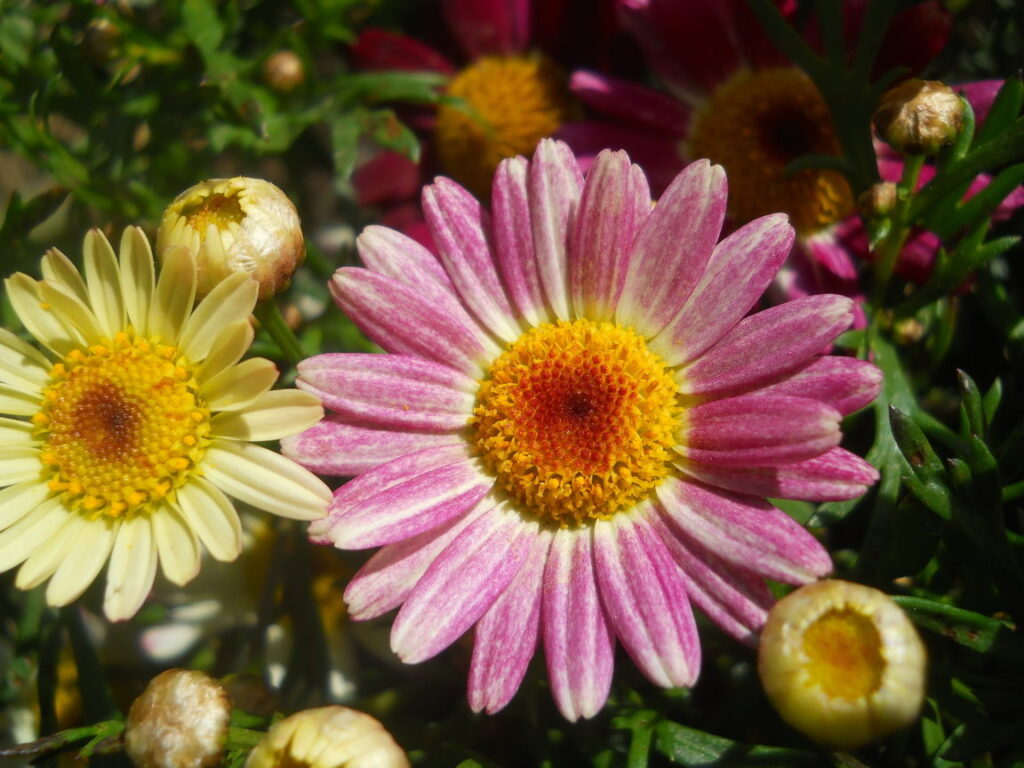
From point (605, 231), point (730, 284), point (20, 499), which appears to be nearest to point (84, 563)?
point (20, 499)

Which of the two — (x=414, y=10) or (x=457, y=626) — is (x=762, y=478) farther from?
(x=414, y=10)

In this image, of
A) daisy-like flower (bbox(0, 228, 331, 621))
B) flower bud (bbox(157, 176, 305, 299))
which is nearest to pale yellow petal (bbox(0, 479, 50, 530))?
daisy-like flower (bbox(0, 228, 331, 621))

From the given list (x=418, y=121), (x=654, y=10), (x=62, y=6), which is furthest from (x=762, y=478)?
(x=62, y=6)

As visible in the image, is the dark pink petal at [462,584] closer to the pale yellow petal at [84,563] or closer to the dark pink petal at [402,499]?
the dark pink petal at [402,499]

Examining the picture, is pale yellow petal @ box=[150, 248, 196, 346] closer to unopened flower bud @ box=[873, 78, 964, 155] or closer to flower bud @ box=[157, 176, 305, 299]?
flower bud @ box=[157, 176, 305, 299]

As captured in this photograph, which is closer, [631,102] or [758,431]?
[758,431]

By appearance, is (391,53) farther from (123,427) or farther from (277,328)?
(123,427)

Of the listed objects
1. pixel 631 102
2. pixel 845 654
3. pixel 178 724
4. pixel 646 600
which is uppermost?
pixel 631 102
